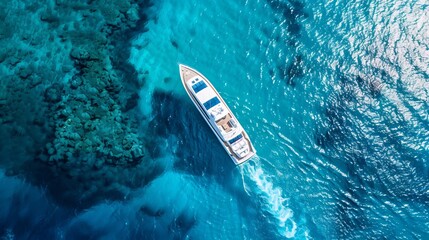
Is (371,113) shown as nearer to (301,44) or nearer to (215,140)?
(301,44)

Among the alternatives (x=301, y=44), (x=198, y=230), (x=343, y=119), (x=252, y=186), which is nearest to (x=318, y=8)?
(x=301, y=44)

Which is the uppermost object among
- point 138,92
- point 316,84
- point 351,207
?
point 138,92

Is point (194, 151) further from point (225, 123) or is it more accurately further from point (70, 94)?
point (70, 94)

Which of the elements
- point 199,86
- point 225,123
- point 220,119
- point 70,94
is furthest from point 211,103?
point 70,94

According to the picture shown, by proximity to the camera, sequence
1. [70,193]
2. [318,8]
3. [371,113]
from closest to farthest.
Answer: [70,193], [371,113], [318,8]

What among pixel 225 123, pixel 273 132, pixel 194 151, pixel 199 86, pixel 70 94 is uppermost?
pixel 70 94

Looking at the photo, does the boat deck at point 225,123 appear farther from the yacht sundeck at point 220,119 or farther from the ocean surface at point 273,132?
the ocean surface at point 273,132
